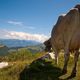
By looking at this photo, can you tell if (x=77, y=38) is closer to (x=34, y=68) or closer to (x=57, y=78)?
(x=57, y=78)

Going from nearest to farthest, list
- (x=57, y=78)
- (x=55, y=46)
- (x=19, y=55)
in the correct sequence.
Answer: (x=57, y=78)
(x=55, y=46)
(x=19, y=55)

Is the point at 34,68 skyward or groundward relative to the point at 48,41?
groundward

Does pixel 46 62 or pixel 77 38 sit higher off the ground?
pixel 77 38

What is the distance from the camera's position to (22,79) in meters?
17.4

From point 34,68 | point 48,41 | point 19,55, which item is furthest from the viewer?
point 19,55

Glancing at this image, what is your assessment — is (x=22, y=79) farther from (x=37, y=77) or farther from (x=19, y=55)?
(x=19, y=55)

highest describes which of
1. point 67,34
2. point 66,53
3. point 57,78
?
point 67,34

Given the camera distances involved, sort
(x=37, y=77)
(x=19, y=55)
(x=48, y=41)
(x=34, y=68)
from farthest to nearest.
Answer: (x=19, y=55) → (x=48, y=41) → (x=34, y=68) → (x=37, y=77)

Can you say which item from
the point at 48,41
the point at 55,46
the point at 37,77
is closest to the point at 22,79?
the point at 37,77

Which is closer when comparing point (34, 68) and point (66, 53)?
point (66, 53)

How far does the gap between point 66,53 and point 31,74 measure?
3233mm

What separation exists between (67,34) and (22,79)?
15.3 ft

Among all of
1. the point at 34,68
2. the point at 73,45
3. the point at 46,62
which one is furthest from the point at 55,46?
the point at 73,45

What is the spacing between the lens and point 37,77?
58.1 ft
